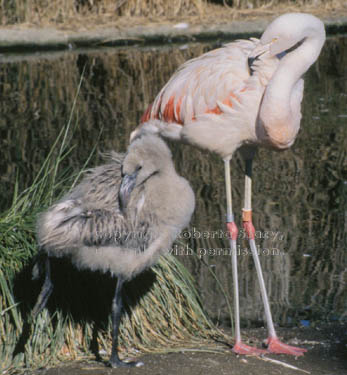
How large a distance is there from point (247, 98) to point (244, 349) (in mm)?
1378

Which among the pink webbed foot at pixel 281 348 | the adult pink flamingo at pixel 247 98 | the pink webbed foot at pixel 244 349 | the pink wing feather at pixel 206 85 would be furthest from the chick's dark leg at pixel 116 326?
the pink wing feather at pixel 206 85

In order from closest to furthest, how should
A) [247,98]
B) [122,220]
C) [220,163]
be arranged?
[122,220] < [247,98] < [220,163]

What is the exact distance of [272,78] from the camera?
4344 millimetres

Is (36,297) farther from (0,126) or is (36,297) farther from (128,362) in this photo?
(0,126)

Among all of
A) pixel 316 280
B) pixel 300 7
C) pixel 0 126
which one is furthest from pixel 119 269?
pixel 300 7

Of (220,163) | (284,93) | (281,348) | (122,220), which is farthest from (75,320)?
(220,163)

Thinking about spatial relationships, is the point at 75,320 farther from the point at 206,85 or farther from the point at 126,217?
the point at 206,85

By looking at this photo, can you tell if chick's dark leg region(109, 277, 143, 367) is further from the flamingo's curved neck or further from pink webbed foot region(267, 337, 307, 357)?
the flamingo's curved neck

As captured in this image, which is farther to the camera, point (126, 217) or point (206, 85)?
point (206, 85)

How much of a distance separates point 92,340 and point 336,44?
383 inches

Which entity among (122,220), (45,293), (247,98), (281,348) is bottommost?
(281,348)

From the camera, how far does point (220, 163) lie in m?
8.09

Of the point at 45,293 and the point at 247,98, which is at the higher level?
the point at 247,98

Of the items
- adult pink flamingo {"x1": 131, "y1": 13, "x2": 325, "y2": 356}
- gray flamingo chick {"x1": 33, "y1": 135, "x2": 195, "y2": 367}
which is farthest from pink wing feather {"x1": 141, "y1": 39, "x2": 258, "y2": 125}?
gray flamingo chick {"x1": 33, "y1": 135, "x2": 195, "y2": 367}
